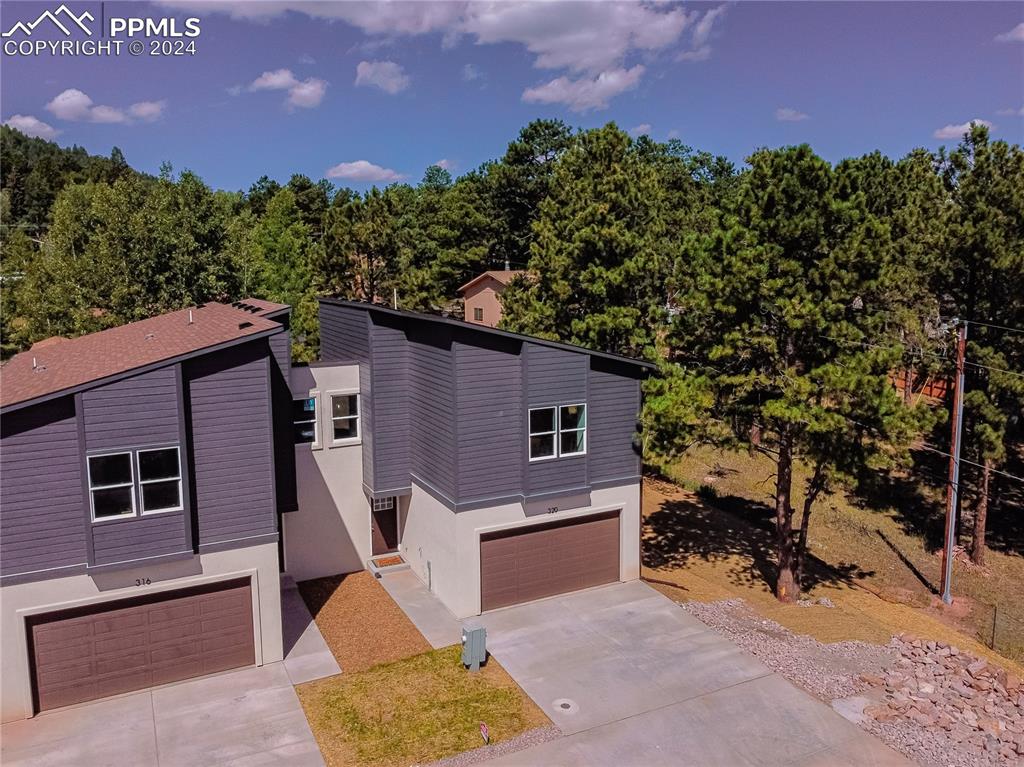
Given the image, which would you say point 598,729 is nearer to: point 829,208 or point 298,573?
point 298,573

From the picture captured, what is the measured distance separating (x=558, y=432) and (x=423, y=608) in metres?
5.50

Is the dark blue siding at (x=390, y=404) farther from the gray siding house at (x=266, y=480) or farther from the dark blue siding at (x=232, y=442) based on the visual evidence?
the dark blue siding at (x=232, y=442)

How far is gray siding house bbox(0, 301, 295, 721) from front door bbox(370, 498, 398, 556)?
213 inches

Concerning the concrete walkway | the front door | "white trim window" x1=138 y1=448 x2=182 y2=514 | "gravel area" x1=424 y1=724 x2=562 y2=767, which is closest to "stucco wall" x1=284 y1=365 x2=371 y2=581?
the front door

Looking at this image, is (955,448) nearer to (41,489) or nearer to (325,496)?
(325,496)

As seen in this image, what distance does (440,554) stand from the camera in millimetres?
18344

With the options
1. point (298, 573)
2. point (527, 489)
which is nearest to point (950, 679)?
point (527, 489)

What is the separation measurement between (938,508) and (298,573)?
2483cm

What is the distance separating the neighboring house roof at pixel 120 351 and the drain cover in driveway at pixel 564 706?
9.01 m

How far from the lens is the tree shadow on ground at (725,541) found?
2183cm

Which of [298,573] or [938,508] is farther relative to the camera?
[938,508]

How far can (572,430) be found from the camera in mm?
18156

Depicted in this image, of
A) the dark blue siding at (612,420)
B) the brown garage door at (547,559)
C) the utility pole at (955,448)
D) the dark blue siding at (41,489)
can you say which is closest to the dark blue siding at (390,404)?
the brown garage door at (547,559)

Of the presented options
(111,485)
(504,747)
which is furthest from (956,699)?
(111,485)
